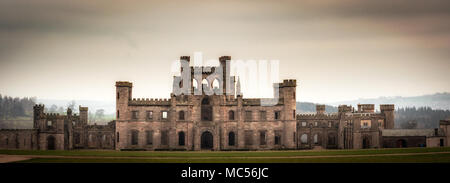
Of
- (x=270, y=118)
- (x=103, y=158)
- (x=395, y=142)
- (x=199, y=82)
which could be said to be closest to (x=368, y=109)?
(x=395, y=142)

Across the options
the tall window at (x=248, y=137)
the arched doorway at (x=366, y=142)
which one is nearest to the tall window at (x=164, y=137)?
the tall window at (x=248, y=137)

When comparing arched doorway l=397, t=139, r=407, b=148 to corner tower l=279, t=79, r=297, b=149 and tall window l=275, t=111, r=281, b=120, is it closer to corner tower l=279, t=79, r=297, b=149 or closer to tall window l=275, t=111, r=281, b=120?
corner tower l=279, t=79, r=297, b=149

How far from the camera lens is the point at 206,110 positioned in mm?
80500

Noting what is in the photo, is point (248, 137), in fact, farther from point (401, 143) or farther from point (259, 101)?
point (401, 143)

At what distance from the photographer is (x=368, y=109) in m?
108

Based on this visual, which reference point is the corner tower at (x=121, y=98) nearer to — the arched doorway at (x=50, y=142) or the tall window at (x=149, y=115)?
the tall window at (x=149, y=115)

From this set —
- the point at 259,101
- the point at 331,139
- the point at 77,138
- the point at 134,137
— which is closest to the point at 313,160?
the point at 259,101

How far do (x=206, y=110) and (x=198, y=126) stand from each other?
14.9 feet

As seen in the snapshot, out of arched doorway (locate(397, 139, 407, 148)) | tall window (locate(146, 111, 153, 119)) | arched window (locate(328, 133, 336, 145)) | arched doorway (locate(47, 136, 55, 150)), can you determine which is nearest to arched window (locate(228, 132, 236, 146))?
tall window (locate(146, 111, 153, 119))

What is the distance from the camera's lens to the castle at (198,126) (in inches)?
3019

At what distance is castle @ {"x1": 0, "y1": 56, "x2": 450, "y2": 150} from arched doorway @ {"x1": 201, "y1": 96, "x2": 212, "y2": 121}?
17 centimetres
